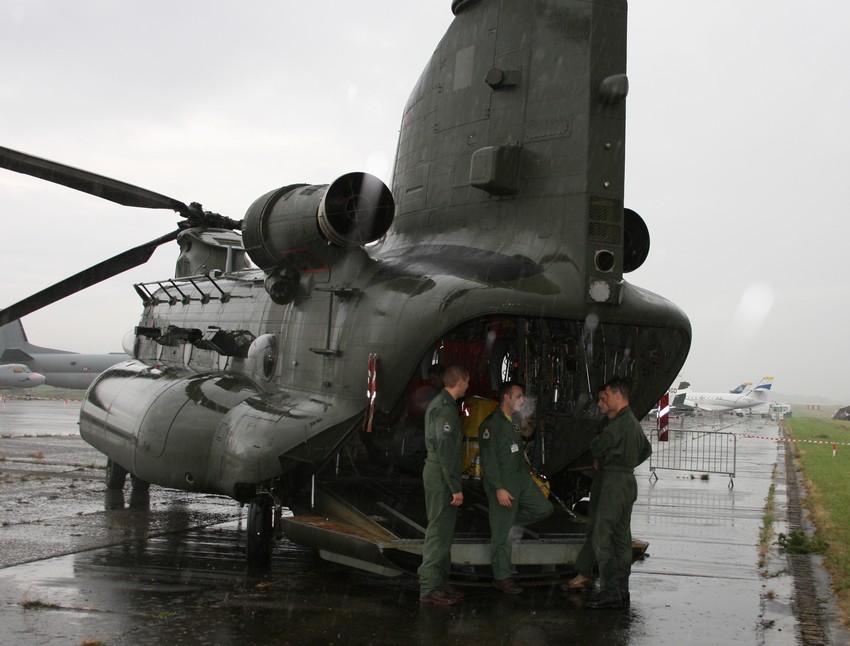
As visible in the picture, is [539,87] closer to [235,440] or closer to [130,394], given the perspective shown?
[235,440]

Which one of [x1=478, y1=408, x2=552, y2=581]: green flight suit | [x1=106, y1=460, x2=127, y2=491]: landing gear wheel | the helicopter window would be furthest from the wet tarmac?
the helicopter window

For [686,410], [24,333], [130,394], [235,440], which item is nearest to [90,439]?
[130,394]

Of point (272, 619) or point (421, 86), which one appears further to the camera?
point (421, 86)

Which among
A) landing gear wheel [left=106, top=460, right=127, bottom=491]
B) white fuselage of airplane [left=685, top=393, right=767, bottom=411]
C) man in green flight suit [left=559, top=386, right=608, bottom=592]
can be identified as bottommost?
white fuselage of airplane [left=685, top=393, right=767, bottom=411]

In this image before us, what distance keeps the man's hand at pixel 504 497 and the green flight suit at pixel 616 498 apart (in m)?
0.68

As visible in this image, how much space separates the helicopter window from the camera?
865 centimetres

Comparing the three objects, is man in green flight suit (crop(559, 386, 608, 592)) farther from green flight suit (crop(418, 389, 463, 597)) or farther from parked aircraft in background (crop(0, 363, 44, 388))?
parked aircraft in background (crop(0, 363, 44, 388))

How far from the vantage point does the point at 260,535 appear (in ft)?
24.6

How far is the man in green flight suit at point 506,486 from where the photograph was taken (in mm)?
6469

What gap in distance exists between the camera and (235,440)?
758cm

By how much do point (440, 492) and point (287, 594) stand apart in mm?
1476

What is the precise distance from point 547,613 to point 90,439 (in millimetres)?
6743

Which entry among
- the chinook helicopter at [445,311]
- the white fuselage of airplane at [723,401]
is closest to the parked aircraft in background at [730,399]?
the white fuselage of airplane at [723,401]

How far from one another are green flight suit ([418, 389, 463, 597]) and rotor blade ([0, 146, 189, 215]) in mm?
5506
